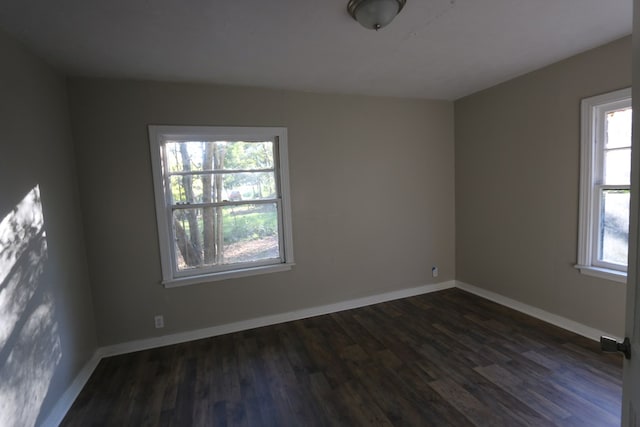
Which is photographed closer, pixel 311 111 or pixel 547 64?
pixel 547 64

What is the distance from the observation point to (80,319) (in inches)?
95.0

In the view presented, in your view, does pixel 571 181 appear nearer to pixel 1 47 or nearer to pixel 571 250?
pixel 571 250

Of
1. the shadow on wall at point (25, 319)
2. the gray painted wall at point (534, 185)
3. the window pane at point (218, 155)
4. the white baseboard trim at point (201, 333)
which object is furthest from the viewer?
the window pane at point (218, 155)

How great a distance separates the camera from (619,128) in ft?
8.02

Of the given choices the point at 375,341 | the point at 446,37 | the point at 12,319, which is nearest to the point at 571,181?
the point at 446,37

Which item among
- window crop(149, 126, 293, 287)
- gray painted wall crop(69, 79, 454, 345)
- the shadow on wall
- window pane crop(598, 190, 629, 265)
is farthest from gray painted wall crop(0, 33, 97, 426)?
window pane crop(598, 190, 629, 265)

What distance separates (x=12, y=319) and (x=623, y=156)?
4.32 metres

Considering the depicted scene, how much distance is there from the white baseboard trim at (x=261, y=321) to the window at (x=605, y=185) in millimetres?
1721

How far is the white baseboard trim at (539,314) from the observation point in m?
2.66

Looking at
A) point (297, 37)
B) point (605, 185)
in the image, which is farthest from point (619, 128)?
point (297, 37)

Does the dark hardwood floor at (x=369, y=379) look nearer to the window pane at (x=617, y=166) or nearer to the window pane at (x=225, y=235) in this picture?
the window pane at (x=225, y=235)

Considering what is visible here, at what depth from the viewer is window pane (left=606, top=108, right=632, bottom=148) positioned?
7.89ft

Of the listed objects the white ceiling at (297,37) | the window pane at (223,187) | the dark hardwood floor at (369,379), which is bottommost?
the dark hardwood floor at (369,379)

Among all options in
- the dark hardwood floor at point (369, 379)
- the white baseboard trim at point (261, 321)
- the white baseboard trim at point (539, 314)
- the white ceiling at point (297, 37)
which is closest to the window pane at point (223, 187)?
the white ceiling at point (297, 37)
